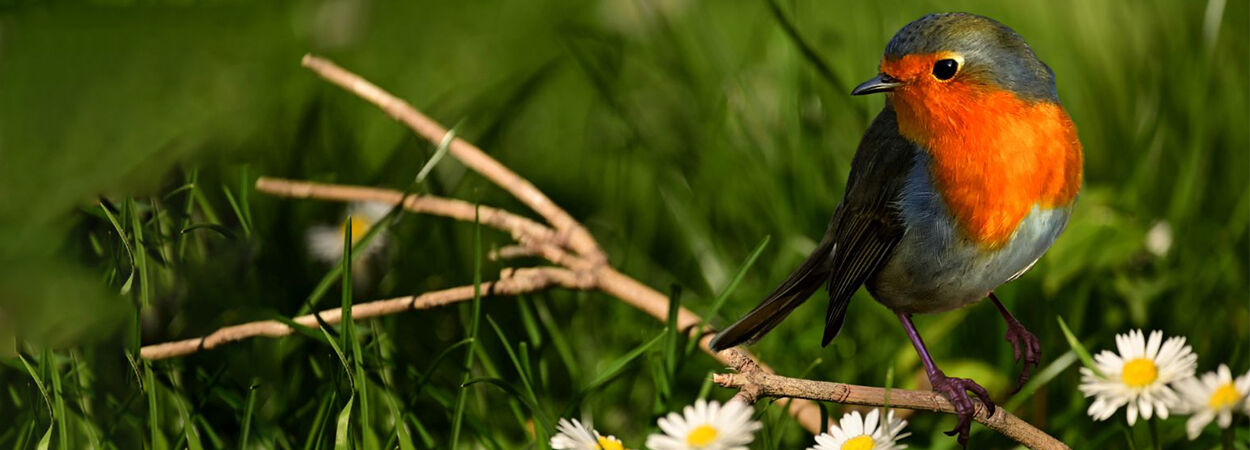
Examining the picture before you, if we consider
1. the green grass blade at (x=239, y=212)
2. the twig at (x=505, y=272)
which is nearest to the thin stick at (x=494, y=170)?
the twig at (x=505, y=272)

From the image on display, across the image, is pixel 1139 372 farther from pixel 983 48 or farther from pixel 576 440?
pixel 576 440

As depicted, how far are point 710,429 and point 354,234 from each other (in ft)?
4.20

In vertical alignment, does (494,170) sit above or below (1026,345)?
above

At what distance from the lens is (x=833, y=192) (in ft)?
8.79

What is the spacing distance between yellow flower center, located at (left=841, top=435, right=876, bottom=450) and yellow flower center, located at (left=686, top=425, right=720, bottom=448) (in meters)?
0.15

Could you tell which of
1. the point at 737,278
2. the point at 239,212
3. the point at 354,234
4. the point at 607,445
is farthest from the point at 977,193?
the point at 354,234

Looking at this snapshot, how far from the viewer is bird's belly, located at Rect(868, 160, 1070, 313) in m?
1.43

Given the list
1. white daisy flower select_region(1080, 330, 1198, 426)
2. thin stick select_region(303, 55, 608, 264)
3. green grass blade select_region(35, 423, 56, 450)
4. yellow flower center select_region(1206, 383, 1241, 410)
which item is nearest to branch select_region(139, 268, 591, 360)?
thin stick select_region(303, 55, 608, 264)

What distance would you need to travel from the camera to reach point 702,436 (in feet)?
4.29

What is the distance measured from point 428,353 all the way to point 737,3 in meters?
1.91

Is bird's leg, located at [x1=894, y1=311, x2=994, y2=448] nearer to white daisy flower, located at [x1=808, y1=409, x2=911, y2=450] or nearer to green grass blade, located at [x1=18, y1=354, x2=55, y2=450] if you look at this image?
white daisy flower, located at [x1=808, y1=409, x2=911, y2=450]

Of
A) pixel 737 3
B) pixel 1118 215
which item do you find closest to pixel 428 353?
pixel 1118 215

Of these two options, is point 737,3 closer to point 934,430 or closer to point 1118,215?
point 1118,215

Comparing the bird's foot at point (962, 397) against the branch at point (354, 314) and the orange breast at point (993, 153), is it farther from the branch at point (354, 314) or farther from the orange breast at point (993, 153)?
the branch at point (354, 314)
